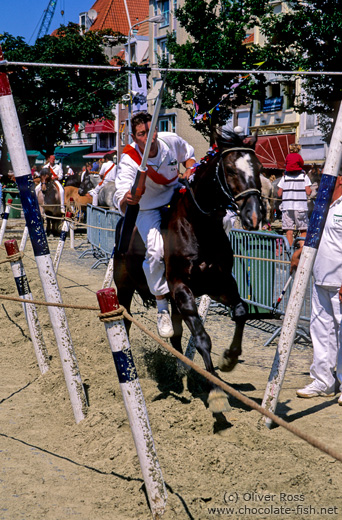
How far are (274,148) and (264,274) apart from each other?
91.1 feet

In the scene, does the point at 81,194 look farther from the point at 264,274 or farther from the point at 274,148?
the point at 264,274

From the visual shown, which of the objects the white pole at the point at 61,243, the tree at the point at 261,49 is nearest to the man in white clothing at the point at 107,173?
the tree at the point at 261,49

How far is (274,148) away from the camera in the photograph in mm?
35688

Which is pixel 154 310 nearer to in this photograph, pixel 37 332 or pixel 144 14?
pixel 37 332

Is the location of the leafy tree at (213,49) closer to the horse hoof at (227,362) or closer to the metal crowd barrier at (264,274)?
the metal crowd barrier at (264,274)

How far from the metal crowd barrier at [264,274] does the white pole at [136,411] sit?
448cm

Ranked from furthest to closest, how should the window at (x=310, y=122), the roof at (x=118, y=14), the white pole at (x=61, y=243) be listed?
the roof at (x=118, y=14) < the window at (x=310, y=122) < the white pole at (x=61, y=243)

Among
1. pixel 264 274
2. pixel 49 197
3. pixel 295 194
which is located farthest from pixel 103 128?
pixel 264 274

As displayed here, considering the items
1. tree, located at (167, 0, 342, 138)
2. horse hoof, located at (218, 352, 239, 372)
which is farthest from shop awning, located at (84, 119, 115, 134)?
horse hoof, located at (218, 352, 239, 372)

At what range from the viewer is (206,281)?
5.78 m

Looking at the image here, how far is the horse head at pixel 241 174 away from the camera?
5078 mm

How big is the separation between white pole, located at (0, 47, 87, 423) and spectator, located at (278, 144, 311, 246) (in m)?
7.62

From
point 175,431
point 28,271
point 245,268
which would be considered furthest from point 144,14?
point 175,431

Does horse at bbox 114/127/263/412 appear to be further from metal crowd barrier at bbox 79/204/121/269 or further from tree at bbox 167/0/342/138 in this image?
tree at bbox 167/0/342/138
